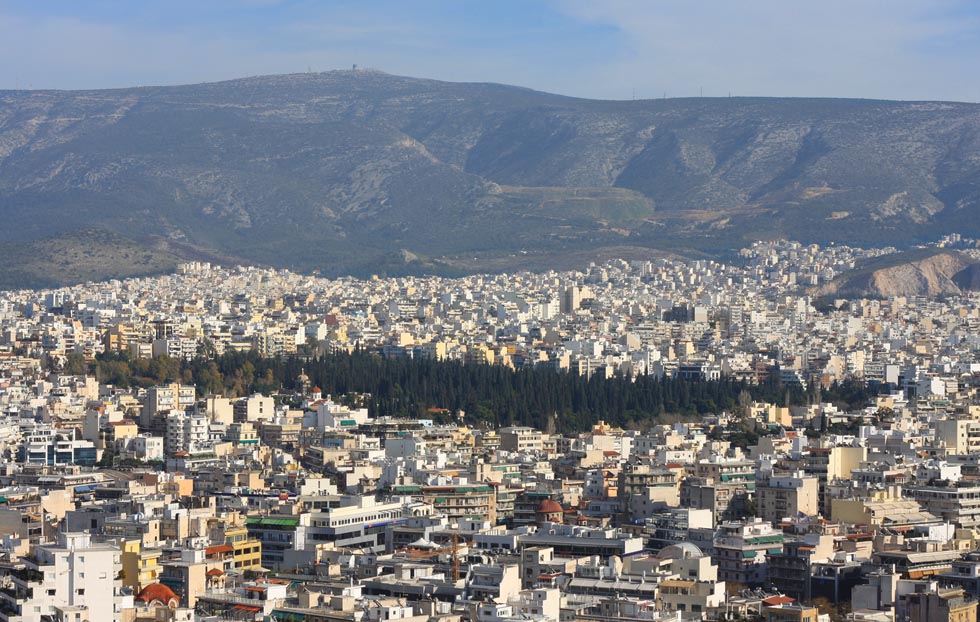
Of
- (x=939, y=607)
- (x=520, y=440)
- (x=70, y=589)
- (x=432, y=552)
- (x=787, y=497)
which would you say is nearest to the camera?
(x=70, y=589)

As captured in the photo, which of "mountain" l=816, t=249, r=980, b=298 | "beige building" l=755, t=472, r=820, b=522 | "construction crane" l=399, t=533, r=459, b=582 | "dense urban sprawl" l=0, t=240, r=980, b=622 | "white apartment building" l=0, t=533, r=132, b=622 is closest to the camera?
"white apartment building" l=0, t=533, r=132, b=622

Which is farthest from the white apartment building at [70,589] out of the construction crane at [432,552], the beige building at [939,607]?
the beige building at [939,607]

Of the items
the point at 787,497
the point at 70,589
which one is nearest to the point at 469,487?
the point at 787,497

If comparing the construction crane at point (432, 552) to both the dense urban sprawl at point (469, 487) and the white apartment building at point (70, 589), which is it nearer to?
the dense urban sprawl at point (469, 487)

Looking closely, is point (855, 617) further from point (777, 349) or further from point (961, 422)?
point (777, 349)

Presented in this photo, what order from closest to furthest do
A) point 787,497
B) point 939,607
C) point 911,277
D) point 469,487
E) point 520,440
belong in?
point 939,607 → point 787,497 → point 469,487 → point 520,440 → point 911,277

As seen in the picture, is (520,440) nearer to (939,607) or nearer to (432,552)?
(432,552)

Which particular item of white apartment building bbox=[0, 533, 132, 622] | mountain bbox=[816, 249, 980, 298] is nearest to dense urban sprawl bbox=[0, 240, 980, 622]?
white apartment building bbox=[0, 533, 132, 622]

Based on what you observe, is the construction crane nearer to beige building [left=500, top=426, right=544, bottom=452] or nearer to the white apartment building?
the white apartment building

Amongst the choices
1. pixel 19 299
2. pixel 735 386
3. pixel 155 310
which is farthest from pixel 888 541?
pixel 19 299
